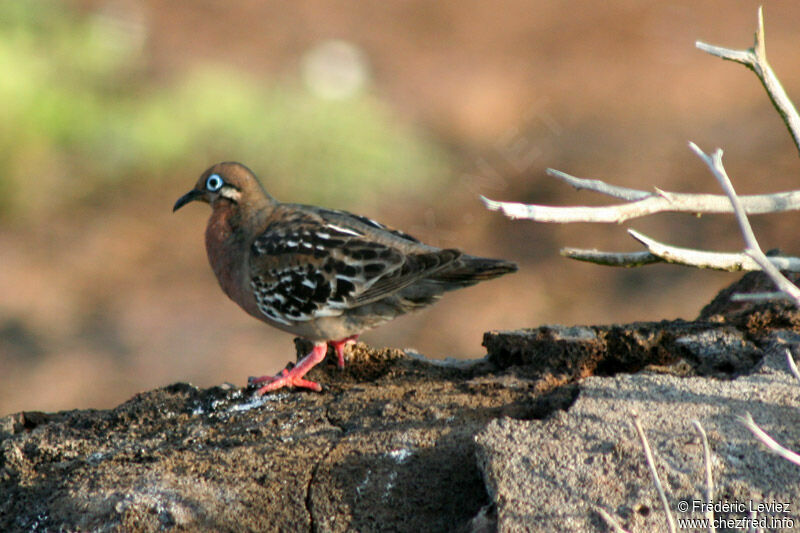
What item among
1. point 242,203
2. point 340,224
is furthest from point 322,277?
point 242,203

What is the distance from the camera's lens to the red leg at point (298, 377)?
4.65m

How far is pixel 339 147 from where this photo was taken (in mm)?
10586

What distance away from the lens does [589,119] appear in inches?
454

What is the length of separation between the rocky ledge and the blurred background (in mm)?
3986

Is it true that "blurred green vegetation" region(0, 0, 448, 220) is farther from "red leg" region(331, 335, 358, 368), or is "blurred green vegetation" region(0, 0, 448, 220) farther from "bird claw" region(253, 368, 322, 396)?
"bird claw" region(253, 368, 322, 396)

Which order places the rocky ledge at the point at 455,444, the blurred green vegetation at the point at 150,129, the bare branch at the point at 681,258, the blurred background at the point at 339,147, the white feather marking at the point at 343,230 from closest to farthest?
the rocky ledge at the point at 455,444 → the bare branch at the point at 681,258 → the white feather marking at the point at 343,230 → the blurred background at the point at 339,147 → the blurred green vegetation at the point at 150,129

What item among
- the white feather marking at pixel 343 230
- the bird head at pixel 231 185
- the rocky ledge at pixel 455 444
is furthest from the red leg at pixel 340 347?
the bird head at pixel 231 185

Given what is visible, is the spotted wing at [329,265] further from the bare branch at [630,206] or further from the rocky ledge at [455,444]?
the bare branch at [630,206]

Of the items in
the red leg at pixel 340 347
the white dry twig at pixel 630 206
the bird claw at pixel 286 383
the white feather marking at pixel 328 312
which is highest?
the white feather marking at pixel 328 312

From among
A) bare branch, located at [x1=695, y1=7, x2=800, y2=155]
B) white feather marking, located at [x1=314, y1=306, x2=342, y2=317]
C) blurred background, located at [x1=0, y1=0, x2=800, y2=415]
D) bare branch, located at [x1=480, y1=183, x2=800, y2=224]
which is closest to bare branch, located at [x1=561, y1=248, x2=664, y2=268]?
bare branch, located at [x1=480, y1=183, x2=800, y2=224]

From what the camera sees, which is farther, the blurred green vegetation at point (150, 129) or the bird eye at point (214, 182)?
the blurred green vegetation at point (150, 129)

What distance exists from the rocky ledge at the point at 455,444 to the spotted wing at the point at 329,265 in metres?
0.91

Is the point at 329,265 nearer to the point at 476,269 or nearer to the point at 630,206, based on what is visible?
the point at 476,269

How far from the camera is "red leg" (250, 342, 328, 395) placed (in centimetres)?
465
